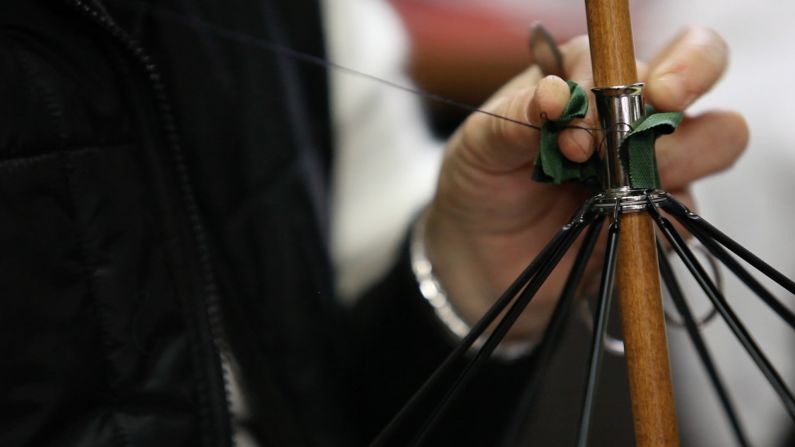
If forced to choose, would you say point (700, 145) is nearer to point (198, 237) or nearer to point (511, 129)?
point (511, 129)

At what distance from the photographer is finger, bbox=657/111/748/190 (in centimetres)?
29

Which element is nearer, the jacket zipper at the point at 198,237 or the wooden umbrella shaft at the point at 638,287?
the wooden umbrella shaft at the point at 638,287

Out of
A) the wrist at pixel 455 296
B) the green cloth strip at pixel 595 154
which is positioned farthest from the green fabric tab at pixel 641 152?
the wrist at pixel 455 296

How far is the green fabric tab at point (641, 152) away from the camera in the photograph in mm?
199

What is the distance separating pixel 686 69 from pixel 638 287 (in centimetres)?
9

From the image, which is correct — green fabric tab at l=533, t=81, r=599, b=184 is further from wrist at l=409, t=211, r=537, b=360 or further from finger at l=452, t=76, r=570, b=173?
wrist at l=409, t=211, r=537, b=360

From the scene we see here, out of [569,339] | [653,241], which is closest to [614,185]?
[653,241]

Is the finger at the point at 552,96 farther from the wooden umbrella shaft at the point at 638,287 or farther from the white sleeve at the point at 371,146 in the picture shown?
the white sleeve at the point at 371,146

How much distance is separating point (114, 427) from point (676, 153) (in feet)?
0.82

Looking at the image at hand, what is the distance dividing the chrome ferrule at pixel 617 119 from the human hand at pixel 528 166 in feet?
0.03

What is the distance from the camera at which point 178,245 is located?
317 mm

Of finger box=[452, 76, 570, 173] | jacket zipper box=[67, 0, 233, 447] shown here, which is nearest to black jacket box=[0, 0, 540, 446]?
jacket zipper box=[67, 0, 233, 447]

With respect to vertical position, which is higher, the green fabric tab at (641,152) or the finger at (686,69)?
the finger at (686,69)

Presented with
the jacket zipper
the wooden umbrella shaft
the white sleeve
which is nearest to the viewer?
the wooden umbrella shaft
